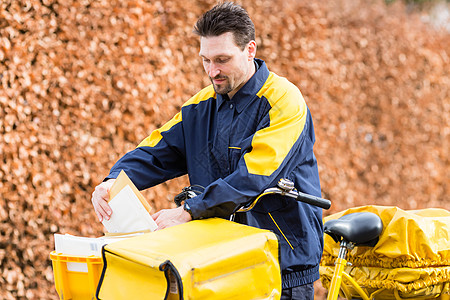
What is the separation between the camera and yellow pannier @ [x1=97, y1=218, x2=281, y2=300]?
6.31 ft

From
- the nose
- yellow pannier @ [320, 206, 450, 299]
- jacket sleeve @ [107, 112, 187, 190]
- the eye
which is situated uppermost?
the eye

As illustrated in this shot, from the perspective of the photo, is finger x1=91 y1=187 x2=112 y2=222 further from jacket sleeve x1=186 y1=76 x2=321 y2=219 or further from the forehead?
the forehead

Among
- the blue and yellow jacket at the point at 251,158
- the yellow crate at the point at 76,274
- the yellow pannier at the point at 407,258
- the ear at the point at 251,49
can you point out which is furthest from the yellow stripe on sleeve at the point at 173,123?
the yellow pannier at the point at 407,258

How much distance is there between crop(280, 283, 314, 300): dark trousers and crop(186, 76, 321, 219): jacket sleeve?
421mm

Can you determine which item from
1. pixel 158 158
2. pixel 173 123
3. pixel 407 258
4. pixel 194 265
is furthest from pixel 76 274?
pixel 407 258

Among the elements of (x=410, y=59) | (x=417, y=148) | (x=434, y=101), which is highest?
(x=410, y=59)

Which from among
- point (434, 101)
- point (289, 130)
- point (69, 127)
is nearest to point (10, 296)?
point (69, 127)

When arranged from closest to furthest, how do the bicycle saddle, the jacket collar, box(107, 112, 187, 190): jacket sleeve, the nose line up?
the nose, the jacket collar, box(107, 112, 187, 190): jacket sleeve, the bicycle saddle

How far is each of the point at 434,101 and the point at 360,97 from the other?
143 cm

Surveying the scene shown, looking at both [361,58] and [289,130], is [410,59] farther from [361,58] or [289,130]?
[289,130]

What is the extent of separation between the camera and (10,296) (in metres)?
4.07

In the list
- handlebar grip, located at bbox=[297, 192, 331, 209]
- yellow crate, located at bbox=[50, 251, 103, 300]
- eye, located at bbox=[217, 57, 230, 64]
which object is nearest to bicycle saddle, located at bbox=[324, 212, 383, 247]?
handlebar grip, located at bbox=[297, 192, 331, 209]

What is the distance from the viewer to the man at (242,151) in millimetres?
2367

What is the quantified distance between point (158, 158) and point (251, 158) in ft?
2.12
